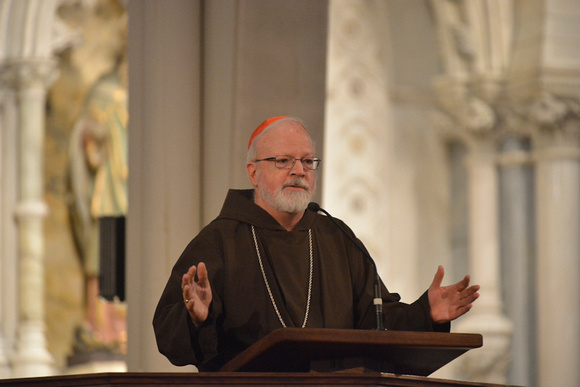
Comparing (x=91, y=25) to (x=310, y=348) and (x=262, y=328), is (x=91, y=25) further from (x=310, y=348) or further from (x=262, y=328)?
(x=310, y=348)

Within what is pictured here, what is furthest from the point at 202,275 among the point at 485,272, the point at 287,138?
the point at 485,272

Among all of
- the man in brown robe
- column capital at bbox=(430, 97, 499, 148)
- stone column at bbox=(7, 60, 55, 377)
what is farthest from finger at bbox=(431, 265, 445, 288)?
stone column at bbox=(7, 60, 55, 377)

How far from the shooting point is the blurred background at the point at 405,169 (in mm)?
8492

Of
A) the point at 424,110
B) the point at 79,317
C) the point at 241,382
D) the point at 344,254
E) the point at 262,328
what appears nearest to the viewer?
the point at 241,382

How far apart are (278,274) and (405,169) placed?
19.6ft

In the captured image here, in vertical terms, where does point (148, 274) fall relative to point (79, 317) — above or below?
above

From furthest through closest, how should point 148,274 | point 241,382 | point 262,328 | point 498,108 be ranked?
point 498,108
point 148,274
point 262,328
point 241,382

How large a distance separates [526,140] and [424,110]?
3.37 ft

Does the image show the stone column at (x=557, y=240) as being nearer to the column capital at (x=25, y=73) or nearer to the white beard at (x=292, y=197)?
the column capital at (x=25, y=73)

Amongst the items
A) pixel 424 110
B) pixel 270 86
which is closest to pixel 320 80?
pixel 270 86

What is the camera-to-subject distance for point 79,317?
10.4 m

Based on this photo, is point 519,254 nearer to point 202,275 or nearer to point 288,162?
point 288,162

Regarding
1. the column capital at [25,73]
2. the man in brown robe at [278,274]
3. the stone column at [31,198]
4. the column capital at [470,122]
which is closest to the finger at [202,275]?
the man in brown robe at [278,274]

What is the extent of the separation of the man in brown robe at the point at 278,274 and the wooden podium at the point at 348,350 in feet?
1.17
